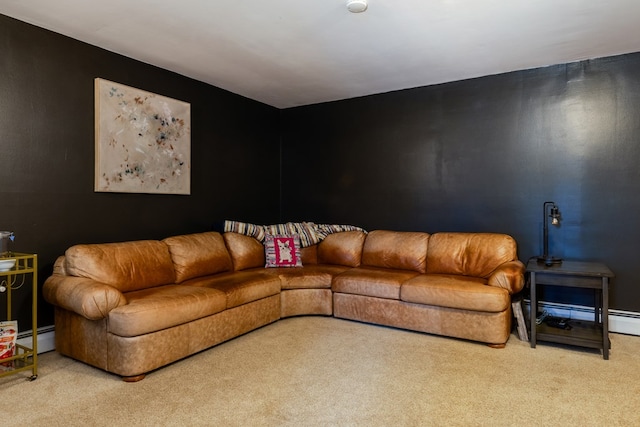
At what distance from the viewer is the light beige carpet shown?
6.85 feet

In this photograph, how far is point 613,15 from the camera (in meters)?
2.76

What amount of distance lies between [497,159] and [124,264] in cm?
363

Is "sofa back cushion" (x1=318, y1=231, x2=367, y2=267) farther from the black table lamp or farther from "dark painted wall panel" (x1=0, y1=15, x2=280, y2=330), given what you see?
the black table lamp

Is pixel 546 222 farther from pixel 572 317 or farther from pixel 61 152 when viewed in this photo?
pixel 61 152

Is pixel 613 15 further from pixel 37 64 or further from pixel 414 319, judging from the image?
pixel 37 64

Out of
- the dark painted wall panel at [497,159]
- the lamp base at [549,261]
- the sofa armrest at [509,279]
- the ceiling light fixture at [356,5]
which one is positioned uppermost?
the ceiling light fixture at [356,5]

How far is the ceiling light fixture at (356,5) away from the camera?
8.40ft

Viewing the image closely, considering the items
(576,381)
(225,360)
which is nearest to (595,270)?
(576,381)

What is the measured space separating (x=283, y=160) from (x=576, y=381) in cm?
411

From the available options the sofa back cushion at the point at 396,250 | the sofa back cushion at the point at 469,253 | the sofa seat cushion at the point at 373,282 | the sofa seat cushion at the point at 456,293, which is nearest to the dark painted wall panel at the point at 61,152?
the sofa seat cushion at the point at 373,282

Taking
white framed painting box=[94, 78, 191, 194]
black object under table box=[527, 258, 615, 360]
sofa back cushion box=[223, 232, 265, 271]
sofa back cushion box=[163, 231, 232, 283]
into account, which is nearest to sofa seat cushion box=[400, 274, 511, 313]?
black object under table box=[527, 258, 615, 360]

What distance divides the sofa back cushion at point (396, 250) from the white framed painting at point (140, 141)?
2054mm

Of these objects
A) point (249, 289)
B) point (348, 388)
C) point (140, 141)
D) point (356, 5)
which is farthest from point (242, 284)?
point (356, 5)

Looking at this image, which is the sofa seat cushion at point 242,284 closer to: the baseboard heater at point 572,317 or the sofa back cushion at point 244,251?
the sofa back cushion at point 244,251
